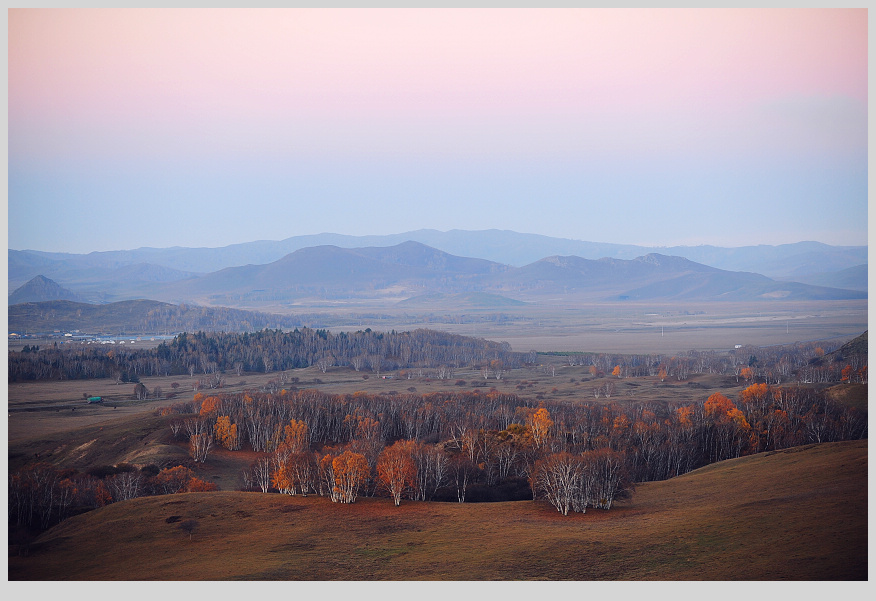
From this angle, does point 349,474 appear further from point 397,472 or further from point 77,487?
point 77,487

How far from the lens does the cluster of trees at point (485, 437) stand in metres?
40.2

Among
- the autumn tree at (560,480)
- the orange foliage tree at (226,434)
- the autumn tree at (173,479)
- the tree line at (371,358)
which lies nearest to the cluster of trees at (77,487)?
the autumn tree at (173,479)

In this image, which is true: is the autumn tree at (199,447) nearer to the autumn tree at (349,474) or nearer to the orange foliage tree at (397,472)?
the autumn tree at (349,474)

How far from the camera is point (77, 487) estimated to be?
45844 millimetres

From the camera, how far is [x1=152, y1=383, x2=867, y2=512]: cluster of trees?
4025 centimetres

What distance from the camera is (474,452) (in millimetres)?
50844

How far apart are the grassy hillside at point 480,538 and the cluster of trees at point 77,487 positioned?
7.69ft

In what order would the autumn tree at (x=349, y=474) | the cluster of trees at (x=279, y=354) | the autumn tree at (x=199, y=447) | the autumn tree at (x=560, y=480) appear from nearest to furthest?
1. the autumn tree at (x=560, y=480)
2. the autumn tree at (x=349, y=474)
3. the autumn tree at (x=199, y=447)
4. the cluster of trees at (x=279, y=354)

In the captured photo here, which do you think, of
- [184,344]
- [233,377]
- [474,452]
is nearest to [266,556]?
[474,452]

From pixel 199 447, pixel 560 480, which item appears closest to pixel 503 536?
pixel 560 480

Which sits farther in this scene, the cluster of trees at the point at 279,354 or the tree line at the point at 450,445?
the cluster of trees at the point at 279,354

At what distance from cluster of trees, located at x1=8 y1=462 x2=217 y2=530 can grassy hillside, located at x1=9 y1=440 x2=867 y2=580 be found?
2.34m

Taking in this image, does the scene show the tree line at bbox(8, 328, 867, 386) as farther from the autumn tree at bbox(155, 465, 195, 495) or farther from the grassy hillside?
the grassy hillside

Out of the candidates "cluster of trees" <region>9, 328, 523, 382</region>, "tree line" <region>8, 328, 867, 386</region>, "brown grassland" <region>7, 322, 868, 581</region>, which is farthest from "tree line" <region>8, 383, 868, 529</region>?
"cluster of trees" <region>9, 328, 523, 382</region>
